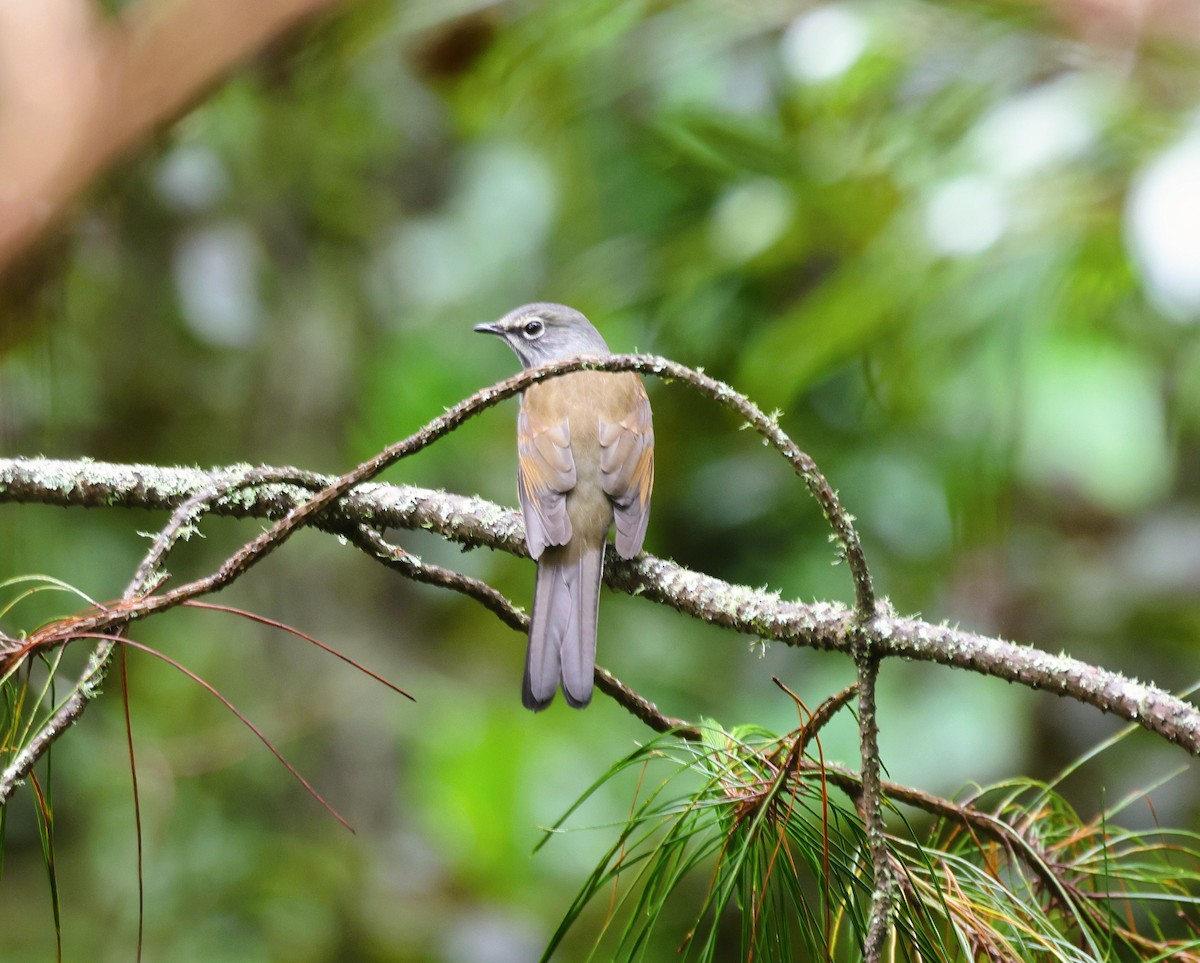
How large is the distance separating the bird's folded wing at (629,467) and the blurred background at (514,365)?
1.85 ft

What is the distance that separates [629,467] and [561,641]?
2.50 ft

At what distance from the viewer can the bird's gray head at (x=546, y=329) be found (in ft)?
12.4

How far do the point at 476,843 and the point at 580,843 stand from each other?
40cm

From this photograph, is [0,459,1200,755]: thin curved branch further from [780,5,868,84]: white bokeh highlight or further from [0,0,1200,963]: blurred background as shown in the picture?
[780,5,868,84]: white bokeh highlight

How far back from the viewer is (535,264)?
535cm

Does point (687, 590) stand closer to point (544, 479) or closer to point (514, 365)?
point (544, 479)

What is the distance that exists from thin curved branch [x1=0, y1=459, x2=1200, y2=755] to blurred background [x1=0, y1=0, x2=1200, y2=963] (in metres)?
1.05

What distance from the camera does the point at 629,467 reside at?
2941mm

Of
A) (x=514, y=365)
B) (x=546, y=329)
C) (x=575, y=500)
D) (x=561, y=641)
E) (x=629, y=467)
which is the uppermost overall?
(x=514, y=365)

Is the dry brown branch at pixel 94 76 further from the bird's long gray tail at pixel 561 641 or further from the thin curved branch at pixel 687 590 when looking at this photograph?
the bird's long gray tail at pixel 561 641

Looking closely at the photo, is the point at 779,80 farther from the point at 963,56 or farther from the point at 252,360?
the point at 252,360

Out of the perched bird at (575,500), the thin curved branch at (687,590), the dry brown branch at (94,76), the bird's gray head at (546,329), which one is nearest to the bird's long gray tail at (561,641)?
Result: the perched bird at (575,500)

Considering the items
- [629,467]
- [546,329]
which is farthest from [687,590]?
[546,329]

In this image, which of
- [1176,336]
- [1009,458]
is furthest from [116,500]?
[1176,336]
